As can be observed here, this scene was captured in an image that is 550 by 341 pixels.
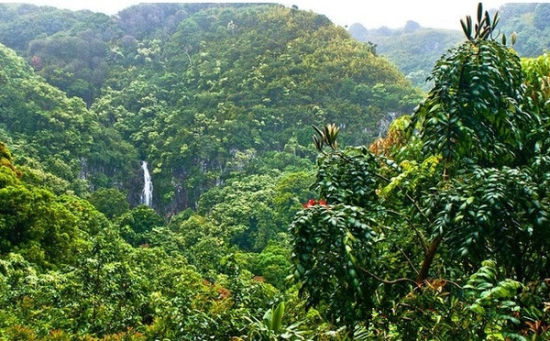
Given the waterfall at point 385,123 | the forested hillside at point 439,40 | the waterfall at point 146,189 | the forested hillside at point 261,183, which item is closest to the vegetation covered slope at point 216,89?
the forested hillside at point 261,183

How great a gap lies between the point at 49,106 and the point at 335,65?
83.9ft

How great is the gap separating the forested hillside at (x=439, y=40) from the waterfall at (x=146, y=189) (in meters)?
26.0

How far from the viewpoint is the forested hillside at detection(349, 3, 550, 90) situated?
57.8 m

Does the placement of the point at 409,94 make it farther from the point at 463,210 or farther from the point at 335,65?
the point at 463,210

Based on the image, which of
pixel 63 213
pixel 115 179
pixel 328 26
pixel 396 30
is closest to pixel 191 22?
pixel 328 26

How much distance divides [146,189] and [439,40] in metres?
76.1

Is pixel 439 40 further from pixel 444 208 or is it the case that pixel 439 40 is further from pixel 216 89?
pixel 444 208

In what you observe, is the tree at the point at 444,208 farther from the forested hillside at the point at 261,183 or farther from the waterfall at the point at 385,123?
the waterfall at the point at 385,123

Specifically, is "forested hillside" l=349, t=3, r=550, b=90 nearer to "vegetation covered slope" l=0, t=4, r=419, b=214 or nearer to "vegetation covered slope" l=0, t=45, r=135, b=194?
"vegetation covered slope" l=0, t=4, r=419, b=214

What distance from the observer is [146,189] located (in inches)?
1492

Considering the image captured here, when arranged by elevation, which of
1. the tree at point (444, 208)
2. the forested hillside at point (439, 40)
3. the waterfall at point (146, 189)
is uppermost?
the forested hillside at point (439, 40)

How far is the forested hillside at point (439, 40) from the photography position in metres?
57.8

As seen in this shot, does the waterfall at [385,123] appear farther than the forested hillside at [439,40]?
No

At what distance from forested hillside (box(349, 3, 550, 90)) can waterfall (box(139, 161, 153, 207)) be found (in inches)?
1024
